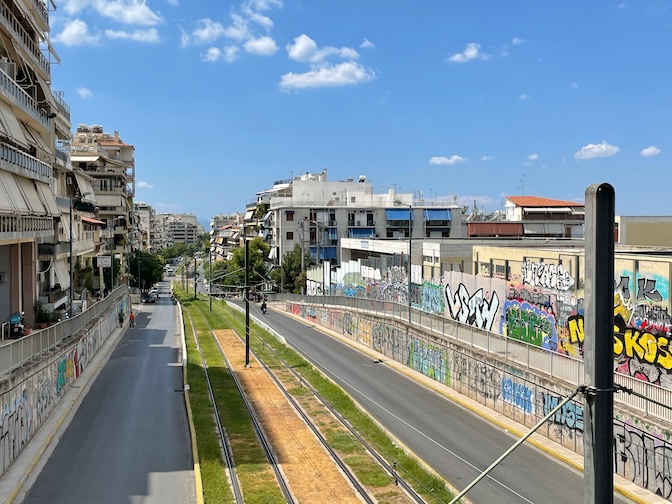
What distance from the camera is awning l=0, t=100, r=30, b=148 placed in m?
26.6

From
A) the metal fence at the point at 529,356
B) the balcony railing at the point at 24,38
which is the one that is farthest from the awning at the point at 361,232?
the balcony railing at the point at 24,38

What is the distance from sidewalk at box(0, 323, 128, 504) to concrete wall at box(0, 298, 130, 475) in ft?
0.65

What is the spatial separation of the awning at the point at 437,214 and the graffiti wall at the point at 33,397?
2568 inches

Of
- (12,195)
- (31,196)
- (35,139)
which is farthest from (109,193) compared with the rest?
(12,195)

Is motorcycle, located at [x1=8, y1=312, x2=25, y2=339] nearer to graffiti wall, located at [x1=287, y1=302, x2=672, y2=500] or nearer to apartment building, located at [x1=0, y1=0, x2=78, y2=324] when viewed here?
apartment building, located at [x1=0, y1=0, x2=78, y2=324]

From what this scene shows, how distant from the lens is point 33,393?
19.8m

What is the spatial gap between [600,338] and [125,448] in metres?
18.9

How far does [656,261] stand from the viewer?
18.4 meters

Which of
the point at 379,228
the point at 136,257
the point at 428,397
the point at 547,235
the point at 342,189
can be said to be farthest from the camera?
the point at 342,189

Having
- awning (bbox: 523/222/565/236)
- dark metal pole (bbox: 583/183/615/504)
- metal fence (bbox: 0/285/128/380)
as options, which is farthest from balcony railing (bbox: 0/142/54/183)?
awning (bbox: 523/222/565/236)

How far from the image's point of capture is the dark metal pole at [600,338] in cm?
468

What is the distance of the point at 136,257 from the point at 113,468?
85380mm

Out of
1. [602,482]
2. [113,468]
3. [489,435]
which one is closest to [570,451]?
[489,435]

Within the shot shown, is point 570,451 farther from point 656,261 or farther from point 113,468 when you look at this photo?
point 113,468
